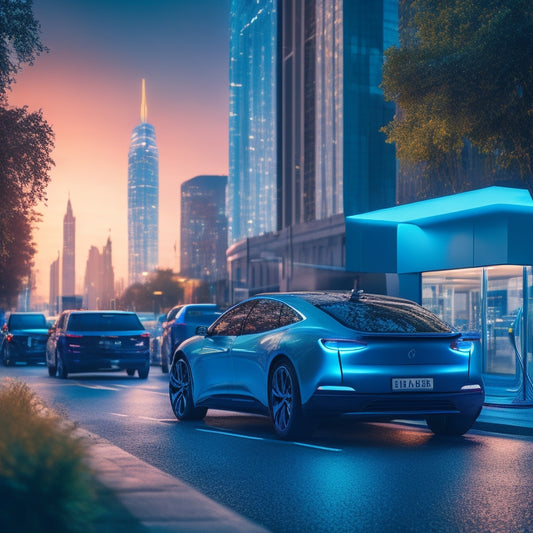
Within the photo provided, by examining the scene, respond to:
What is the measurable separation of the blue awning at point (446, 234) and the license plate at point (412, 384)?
8591 mm

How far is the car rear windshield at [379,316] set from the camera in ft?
31.8

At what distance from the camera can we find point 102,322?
2255 centimetres

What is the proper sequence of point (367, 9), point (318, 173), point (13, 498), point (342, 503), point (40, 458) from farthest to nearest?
point (318, 173) → point (367, 9) → point (342, 503) → point (40, 458) → point (13, 498)

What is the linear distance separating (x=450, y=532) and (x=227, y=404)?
572cm

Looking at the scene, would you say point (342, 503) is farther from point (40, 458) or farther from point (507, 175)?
point (507, 175)

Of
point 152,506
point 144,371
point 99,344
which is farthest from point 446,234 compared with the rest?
point 152,506

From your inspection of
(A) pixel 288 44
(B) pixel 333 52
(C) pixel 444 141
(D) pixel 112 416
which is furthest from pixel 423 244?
(A) pixel 288 44

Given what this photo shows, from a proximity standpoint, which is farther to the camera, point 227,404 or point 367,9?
point 367,9

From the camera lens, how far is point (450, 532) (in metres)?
5.60

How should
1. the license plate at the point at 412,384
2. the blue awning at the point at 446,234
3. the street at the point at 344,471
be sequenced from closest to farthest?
1. the street at the point at 344,471
2. the license plate at the point at 412,384
3. the blue awning at the point at 446,234

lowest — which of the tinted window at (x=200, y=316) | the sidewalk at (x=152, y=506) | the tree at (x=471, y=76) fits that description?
the sidewalk at (x=152, y=506)

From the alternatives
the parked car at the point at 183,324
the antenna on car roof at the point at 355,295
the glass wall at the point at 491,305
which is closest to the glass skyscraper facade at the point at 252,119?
the parked car at the point at 183,324

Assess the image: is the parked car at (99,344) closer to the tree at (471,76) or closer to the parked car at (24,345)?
the parked car at (24,345)

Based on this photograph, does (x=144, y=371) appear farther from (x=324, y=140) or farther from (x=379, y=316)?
(x=324, y=140)
